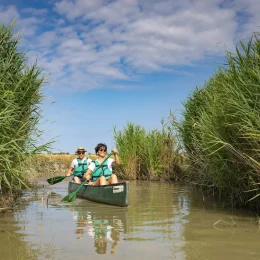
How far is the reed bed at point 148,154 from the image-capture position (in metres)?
15.2

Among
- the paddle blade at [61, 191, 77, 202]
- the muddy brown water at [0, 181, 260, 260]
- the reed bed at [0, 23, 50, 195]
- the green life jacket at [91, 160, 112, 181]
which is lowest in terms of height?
the muddy brown water at [0, 181, 260, 260]

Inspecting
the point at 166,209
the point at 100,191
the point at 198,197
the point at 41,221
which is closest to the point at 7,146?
the point at 41,221

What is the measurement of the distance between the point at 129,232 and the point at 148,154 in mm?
9711

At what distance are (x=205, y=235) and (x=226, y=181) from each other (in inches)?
104

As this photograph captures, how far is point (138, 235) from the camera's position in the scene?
218 inches

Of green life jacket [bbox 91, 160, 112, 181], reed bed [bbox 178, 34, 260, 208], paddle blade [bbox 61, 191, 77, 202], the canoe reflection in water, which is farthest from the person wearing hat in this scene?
reed bed [bbox 178, 34, 260, 208]

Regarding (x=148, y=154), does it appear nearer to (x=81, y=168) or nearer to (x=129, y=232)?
(x=81, y=168)

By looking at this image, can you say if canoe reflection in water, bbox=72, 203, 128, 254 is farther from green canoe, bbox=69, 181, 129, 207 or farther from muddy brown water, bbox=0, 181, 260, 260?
green canoe, bbox=69, 181, 129, 207

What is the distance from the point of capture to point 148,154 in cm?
1542

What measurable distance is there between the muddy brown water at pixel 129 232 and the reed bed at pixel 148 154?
647cm

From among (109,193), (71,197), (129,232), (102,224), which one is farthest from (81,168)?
(129,232)

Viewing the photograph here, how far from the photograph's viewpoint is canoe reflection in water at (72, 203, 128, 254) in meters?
5.02

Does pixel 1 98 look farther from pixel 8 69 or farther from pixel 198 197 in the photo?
pixel 198 197

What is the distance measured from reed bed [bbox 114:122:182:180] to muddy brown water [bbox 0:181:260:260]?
6.47m
